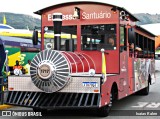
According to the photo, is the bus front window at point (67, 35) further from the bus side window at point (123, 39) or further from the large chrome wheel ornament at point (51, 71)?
the large chrome wheel ornament at point (51, 71)

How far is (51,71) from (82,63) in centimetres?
109

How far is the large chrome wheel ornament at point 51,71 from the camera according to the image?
7.91 m

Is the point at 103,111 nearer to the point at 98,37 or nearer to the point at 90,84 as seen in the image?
the point at 90,84

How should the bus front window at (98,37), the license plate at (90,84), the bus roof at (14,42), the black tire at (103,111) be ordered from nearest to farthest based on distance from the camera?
1. the license plate at (90,84)
2. the black tire at (103,111)
3. the bus front window at (98,37)
4. the bus roof at (14,42)

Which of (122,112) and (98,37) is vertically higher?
(98,37)

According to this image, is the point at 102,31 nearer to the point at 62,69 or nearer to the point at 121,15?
the point at 121,15

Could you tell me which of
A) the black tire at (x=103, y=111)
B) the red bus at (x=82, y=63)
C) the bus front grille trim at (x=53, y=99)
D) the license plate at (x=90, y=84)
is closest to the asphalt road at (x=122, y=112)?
the black tire at (x=103, y=111)

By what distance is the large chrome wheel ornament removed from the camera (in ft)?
26.0

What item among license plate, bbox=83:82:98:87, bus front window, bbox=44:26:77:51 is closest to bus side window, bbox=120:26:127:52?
bus front window, bbox=44:26:77:51

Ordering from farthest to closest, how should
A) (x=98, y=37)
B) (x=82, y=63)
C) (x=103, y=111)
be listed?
(x=98, y=37) → (x=103, y=111) → (x=82, y=63)

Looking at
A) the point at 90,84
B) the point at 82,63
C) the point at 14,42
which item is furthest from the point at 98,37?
the point at 14,42

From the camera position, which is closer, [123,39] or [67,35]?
[67,35]

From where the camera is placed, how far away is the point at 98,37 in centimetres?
951

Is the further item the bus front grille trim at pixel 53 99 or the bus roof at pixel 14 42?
the bus roof at pixel 14 42
